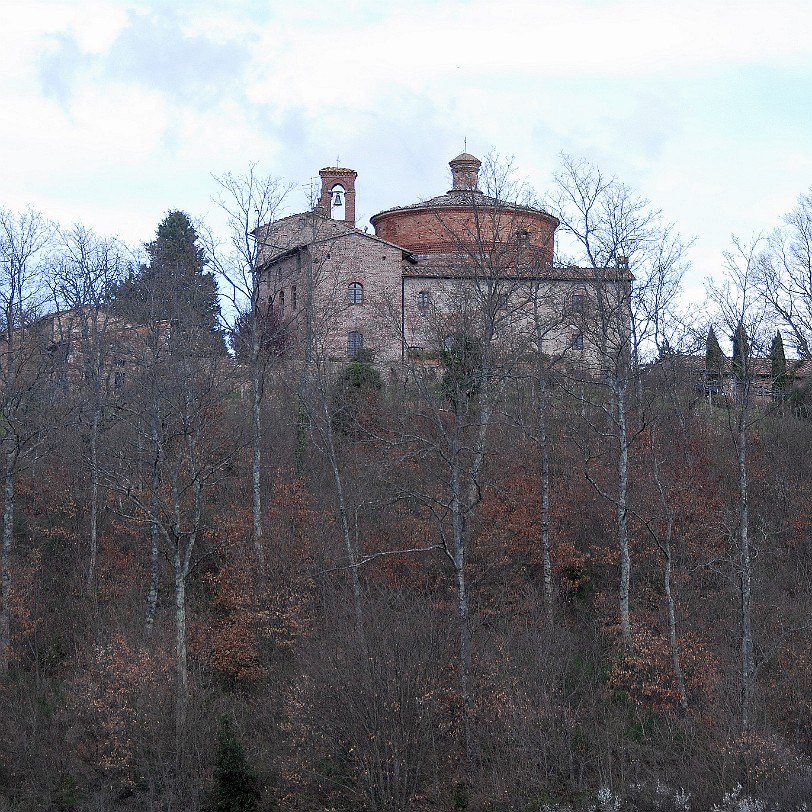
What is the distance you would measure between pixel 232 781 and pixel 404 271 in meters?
30.6

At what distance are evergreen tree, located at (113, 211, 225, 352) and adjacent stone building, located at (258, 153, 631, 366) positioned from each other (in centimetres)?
221

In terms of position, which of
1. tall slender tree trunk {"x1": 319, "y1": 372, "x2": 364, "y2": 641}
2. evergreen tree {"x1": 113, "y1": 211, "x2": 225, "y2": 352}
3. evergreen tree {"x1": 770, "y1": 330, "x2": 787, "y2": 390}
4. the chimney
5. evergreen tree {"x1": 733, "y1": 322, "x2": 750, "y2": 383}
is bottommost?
tall slender tree trunk {"x1": 319, "y1": 372, "x2": 364, "y2": 641}

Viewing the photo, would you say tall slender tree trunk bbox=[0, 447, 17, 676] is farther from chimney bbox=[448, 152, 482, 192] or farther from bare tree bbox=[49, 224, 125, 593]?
chimney bbox=[448, 152, 482, 192]

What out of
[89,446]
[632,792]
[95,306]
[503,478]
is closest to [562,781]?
[632,792]

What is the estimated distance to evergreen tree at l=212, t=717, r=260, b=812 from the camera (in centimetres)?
1764

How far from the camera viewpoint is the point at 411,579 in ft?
79.4

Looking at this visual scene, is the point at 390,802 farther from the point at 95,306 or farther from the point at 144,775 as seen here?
the point at 95,306

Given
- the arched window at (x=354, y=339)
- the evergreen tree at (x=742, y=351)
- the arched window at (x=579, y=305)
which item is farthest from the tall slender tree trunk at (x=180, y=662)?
the arched window at (x=354, y=339)

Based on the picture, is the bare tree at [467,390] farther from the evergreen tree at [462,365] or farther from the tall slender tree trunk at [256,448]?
the tall slender tree trunk at [256,448]

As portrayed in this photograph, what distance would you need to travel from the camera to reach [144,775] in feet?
62.6

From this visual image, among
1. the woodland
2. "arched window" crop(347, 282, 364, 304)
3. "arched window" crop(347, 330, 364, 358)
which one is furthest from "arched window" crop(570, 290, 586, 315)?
"arched window" crop(347, 282, 364, 304)

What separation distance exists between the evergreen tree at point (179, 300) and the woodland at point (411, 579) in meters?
0.26

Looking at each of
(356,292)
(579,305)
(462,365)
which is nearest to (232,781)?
(462,365)

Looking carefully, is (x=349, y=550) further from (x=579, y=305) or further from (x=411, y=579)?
(x=579, y=305)
